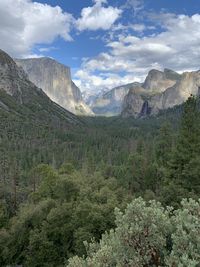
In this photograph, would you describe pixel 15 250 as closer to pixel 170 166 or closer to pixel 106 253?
pixel 170 166

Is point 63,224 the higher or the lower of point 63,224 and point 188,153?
the lower

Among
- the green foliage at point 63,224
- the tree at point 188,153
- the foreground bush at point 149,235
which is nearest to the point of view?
the foreground bush at point 149,235

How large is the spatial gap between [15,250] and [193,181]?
22644 millimetres

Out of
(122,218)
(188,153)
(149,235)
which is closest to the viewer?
(149,235)

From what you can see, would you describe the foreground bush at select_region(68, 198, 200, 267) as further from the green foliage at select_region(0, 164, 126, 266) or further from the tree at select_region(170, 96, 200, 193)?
the tree at select_region(170, 96, 200, 193)

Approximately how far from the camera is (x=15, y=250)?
43.8m

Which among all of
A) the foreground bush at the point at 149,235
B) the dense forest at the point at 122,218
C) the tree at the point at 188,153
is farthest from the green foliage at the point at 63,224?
the foreground bush at the point at 149,235

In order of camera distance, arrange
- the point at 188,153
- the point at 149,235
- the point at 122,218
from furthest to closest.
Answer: the point at 188,153
the point at 122,218
the point at 149,235

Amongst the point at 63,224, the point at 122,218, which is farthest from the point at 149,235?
the point at 63,224

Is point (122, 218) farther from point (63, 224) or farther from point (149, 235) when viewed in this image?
point (63, 224)

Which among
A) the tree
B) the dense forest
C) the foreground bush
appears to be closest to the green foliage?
the dense forest

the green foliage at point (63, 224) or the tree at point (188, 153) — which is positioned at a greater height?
the tree at point (188, 153)

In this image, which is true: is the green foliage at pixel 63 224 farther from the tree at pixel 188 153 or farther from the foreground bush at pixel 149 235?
the foreground bush at pixel 149 235

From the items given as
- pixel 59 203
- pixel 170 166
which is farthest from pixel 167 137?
pixel 59 203
